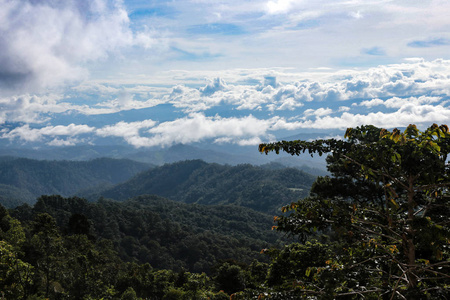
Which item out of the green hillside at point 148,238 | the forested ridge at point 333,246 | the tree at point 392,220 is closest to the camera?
the tree at point 392,220

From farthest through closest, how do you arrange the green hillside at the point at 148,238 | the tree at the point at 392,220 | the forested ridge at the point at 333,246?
the green hillside at the point at 148,238
the forested ridge at the point at 333,246
the tree at the point at 392,220

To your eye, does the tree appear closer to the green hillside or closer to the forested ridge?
the forested ridge

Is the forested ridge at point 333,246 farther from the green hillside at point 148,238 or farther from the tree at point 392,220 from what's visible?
the green hillside at point 148,238

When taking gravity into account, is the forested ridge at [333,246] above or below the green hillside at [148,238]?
above


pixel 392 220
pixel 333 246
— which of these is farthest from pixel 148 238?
pixel 392 220

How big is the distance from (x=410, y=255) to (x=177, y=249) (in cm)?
9650

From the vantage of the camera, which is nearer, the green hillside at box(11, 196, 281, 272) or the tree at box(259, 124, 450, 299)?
the tree at box(259, 124, 450, 299)

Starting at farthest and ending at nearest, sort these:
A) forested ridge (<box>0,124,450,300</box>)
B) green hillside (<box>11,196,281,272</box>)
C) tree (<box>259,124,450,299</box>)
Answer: green hillside (<box>11,196,281,272</box>) → forested ridge (<box>0,124,450,300</box>) → tree (<box>259,124,450,299</box>)

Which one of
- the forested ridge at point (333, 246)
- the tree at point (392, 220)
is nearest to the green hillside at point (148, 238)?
the forested ridge at point (333, 246)

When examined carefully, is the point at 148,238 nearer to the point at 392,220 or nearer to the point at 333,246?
the point at 333,246

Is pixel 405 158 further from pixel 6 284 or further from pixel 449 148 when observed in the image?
pixel 6 284

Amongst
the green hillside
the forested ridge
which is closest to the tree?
the forested ridge

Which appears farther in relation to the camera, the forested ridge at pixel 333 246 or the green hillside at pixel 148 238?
the green hillside at pixel 148 238

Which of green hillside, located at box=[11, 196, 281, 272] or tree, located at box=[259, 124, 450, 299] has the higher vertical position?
tree, located at box=[259, 124, 450, 299]
